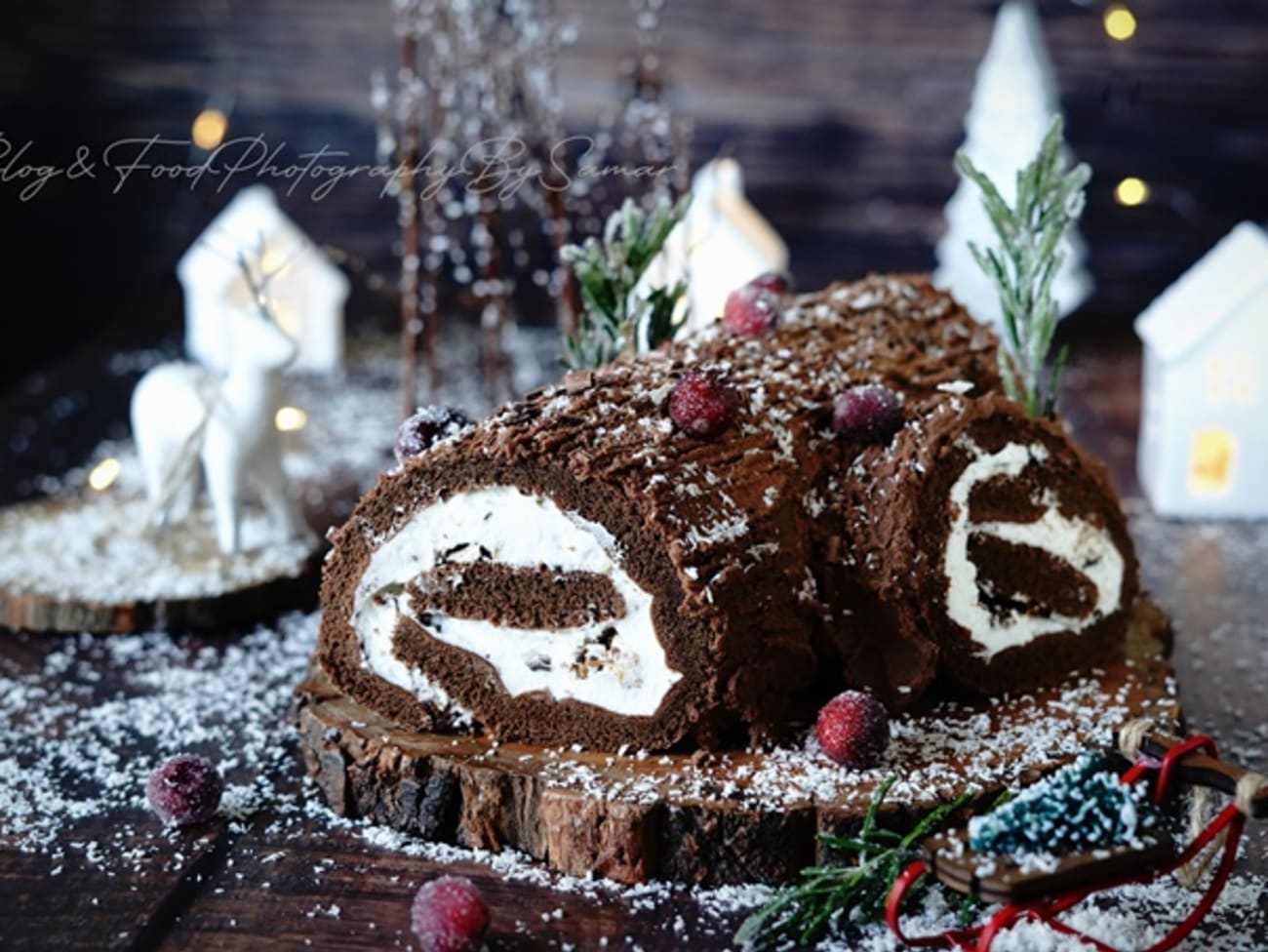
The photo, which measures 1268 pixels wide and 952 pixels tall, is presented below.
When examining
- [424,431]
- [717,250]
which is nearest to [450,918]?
[424,431]

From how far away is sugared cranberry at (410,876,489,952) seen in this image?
1895 millimetres

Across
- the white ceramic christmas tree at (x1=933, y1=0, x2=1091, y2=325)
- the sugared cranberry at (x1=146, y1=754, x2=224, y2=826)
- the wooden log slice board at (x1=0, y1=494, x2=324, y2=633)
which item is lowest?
the sugared cranberry at (x1=146, y1=754, x2=224, y2=826)

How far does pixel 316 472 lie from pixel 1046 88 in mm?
1948

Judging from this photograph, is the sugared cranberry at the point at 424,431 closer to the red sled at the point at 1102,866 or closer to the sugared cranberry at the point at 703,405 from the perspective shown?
the sugared cranberry at the point at 703,405

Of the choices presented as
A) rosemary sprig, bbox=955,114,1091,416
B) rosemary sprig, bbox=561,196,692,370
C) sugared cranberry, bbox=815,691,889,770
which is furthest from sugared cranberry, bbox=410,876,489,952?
rosemary sprig, bbox=955,114,1091,416

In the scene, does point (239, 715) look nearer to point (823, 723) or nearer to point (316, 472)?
point (823, 723)

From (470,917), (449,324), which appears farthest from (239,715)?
(449,324)

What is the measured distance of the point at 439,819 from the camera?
2178 mm

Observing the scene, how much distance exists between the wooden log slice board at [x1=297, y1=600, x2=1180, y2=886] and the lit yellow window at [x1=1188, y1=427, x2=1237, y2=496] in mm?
1233

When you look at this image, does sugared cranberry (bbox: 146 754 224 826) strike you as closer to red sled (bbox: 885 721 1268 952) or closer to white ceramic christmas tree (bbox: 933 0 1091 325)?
red sled (bbox: 885 721 1268 952)

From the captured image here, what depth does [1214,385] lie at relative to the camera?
11.3 feet

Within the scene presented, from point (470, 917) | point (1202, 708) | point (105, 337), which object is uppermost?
point (105, 337)

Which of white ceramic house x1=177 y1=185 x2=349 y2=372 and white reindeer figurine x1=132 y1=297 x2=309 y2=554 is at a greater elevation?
white ceramic house x1=177 y1=185 x2=349 y2=372

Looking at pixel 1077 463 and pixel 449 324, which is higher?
pixel 449 324
